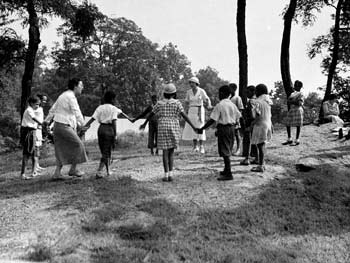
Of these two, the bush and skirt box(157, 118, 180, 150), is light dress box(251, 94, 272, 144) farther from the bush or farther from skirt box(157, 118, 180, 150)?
the bush

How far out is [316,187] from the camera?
7051 mm

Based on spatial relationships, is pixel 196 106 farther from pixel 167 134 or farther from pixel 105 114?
pixel 105 114

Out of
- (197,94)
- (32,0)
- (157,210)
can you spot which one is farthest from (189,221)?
(32,0)

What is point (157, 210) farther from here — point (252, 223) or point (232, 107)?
point (232, 107)

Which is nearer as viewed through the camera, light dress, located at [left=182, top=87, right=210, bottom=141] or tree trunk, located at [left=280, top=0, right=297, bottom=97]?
light dress, located at [left=182, top=87, right=210, bottom=141]

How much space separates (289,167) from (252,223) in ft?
11.5

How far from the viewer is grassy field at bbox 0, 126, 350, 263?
14.4 feet

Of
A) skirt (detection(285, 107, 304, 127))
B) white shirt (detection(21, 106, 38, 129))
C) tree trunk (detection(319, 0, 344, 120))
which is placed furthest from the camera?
tree trunk (detection(319, 0, 344, 120))

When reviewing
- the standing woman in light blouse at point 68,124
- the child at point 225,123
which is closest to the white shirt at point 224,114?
the child at point 225,123

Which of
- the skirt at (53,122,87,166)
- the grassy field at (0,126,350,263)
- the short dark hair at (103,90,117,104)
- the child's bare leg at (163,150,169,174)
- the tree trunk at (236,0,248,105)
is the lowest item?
the grassy field at (0,126,350,263)

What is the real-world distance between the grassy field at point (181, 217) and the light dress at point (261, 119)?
2.61ft

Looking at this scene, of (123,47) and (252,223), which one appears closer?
(252,223)

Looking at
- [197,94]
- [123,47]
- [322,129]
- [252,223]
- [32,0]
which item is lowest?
[252,223]

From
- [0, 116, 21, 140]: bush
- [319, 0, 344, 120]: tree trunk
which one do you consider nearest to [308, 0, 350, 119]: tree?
[319, 0, 344, 120]: tree trunk
